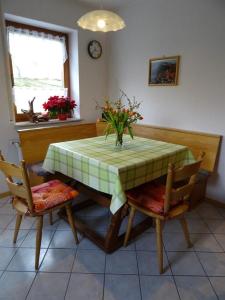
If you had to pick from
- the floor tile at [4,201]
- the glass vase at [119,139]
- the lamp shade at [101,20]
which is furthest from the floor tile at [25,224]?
the lamp shade at [101,20]

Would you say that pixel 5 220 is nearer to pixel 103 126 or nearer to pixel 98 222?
pixel 98 222

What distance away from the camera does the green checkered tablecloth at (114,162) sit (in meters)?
1.53

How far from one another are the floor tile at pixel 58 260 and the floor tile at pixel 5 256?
0.28m

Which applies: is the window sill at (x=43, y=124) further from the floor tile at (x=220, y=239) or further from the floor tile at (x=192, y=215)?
the floor tile at (x=220, y=239)

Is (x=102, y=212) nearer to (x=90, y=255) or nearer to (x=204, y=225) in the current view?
(x=90, y=255)

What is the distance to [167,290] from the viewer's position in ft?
4.77

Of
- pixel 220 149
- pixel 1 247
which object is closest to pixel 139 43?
pixel 220 149

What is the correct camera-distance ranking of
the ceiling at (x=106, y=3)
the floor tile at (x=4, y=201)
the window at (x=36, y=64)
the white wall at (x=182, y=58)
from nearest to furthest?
the white wall at (x=182, y=58), the floor tile at (x=4, y=201), the window at (x=36, y=64), the ceiling at (x=106, y=3)

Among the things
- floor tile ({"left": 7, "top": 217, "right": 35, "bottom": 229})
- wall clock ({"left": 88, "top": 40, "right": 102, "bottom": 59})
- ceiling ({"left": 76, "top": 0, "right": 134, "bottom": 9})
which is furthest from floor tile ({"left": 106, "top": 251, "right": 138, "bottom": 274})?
ceiling ({"left": 76, "top": 0, "right": 134, "bottom": 9})

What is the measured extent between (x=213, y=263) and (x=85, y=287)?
101 cm

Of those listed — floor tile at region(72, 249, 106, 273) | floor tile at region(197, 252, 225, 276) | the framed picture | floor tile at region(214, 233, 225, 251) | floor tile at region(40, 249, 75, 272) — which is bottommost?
floor tile at region(40, 249, 75, 272)

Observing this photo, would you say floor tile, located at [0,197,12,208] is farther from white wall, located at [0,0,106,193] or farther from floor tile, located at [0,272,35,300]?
floor tile, located at [0,272,35,300]

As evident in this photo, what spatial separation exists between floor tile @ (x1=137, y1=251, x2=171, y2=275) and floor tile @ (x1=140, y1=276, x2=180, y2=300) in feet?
0.15

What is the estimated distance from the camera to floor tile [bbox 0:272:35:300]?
1.41 m
